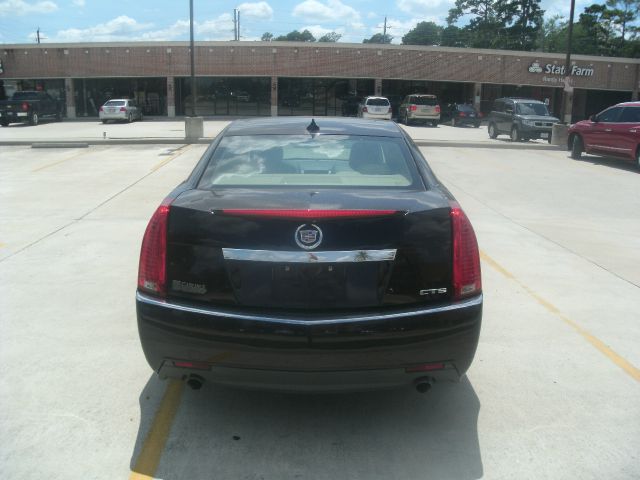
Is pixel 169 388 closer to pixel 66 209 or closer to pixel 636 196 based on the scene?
pixel 66 209

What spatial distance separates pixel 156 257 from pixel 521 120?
24.1 meters

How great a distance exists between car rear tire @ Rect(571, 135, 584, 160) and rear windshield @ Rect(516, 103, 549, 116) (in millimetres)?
6066

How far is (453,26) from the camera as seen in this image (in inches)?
4151

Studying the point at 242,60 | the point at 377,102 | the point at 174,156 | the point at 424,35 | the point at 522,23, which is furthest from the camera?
the point at 424,35

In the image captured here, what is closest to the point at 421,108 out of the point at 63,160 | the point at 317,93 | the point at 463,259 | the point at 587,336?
the point at 317,93

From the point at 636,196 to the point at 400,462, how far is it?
11.4 meters

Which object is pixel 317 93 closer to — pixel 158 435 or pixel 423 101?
pixel 423 101

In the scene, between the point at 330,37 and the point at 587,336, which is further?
the point at 330,37

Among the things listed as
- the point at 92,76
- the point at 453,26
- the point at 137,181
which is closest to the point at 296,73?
the point at 92,76

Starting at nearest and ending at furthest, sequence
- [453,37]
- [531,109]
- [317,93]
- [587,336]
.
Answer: [587,336]
[531,109]
[317,93]
[453,37]

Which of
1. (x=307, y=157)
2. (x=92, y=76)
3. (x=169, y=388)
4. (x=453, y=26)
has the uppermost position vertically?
(x=453, y=26)

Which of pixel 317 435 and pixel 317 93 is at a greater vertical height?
pixel 317 93

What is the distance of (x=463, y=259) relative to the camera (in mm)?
3178

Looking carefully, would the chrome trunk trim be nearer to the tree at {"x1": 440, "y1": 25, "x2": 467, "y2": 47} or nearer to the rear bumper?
the rear bumper
